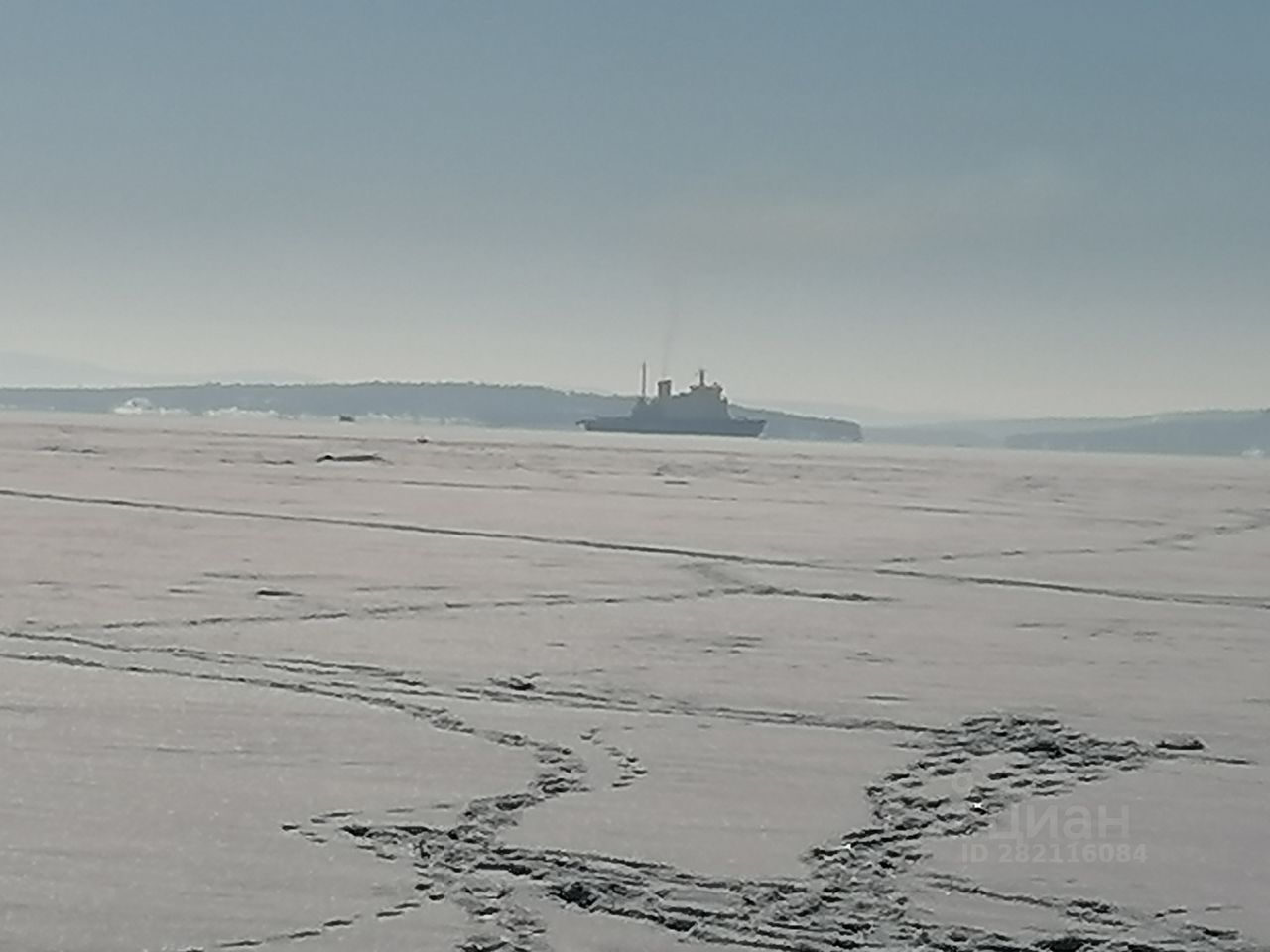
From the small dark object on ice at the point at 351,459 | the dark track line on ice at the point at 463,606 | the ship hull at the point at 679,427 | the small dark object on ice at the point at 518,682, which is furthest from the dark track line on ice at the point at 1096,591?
the ship hull at the point at 679,427

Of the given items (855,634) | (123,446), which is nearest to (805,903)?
(855,634)

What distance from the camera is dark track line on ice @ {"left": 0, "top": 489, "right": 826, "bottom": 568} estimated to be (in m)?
7.64

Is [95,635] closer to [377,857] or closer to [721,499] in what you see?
[377,857]

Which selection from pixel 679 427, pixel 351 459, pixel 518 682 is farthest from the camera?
pixel 679 427

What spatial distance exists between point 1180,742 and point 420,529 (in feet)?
20.0

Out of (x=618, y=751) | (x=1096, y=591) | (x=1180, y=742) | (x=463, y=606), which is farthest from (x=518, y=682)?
(x=1096, y=591)

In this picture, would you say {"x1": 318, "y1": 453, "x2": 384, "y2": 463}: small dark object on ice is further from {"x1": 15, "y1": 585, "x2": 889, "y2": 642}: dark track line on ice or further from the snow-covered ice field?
{"x1": 15, "y1": 585, "x2": 889, "y2": 642}: dark track line on ice

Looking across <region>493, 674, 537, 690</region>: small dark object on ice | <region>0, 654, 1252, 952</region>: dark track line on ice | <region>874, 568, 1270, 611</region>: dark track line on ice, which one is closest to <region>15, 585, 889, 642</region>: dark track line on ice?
<region>874, 568, 1270, 611</region>: dark track line on ice

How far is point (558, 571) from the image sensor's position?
263 inches

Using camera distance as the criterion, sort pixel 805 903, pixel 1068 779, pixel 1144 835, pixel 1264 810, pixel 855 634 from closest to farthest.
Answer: pixel 805 903
pixel 1144 835
pixel 1264 810
pixel 1068 779
pixel 855 634

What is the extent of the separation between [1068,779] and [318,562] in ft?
14.5

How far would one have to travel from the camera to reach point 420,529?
29.3ft

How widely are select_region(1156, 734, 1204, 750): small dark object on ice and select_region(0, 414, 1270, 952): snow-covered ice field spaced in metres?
0.03

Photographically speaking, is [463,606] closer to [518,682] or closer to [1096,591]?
[518,682]
